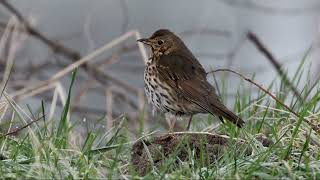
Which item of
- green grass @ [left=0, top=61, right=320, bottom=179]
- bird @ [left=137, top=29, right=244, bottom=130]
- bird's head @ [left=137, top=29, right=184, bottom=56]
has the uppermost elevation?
bird's head @ [left=137, top=29, right=184, bottom=56]

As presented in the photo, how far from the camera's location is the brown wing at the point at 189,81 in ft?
17.6

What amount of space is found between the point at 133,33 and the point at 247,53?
7106 millimetres

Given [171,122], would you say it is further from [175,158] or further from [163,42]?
[175,158]

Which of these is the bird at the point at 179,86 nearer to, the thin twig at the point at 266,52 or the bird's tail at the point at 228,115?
the bird's tail at the point at 228,115

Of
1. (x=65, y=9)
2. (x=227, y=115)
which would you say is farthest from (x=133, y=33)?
(x=65, y=9)

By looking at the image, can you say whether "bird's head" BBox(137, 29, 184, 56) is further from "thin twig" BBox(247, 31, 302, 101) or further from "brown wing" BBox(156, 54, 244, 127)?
"thin twig" BBox(247, 31, 302, 101)

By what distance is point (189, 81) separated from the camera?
5648 millimetres

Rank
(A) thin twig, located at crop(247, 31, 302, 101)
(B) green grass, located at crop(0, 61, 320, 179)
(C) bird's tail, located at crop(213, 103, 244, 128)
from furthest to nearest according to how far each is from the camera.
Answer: (A) thin twig, located at crop(247, 31, 302, 101), (C) bird's tail, located at crop(213, 103, 244, 128), (B) green grass, located at crop(0, 61, 320, 179)

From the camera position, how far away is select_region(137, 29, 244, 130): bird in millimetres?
5449

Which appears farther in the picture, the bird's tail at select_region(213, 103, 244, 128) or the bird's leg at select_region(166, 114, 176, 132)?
the bird's leg at select_region(166, 114, 176, 132)

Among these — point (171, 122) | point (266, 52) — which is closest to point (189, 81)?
point (171, 122)

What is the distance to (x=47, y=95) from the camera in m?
9.21

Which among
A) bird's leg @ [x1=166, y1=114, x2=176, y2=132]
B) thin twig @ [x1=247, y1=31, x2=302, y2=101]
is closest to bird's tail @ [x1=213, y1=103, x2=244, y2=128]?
bird's leg @ [x1=166, y1=114, x2=176, y2=132]

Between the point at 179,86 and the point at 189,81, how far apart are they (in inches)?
3.2
